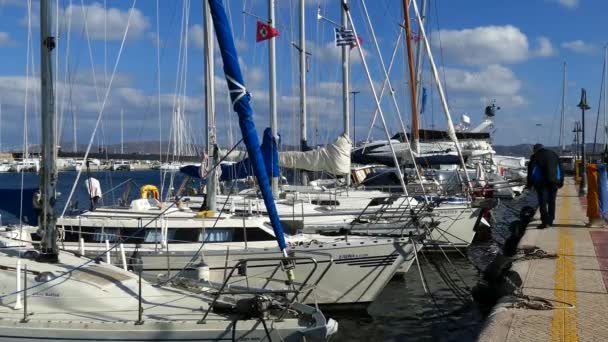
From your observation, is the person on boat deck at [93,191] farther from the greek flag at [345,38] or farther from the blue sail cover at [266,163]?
the greek flag at [345,38]

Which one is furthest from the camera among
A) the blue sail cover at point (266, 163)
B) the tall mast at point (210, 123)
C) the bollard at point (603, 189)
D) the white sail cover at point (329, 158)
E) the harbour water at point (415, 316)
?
the white sail cover at point (329, 158)

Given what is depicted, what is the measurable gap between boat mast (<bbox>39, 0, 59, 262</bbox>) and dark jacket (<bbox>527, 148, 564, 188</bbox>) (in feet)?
33.8

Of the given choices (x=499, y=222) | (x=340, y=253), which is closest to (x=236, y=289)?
(x=340, y=253)

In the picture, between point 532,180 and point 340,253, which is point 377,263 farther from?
point 532,180

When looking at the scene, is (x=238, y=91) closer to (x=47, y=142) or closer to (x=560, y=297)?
(x=47, y=142)

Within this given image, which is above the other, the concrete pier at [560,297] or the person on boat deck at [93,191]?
the person on boat deck at [93,191]

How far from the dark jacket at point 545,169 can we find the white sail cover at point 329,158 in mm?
9188

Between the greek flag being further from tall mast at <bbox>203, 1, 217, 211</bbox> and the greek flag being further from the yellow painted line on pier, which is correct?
the yellow painted line on pier

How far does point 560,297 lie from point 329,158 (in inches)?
593

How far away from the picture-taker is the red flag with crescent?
2209cm

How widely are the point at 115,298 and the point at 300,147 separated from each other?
65.6 ft

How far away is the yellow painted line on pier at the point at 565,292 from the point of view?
6840 millimetres

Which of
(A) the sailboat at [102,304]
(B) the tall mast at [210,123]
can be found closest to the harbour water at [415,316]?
(B) the tall mast at [210,123]

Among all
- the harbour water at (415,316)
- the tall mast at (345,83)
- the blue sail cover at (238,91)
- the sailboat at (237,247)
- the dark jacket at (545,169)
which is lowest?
the harbour water at (415,316)
